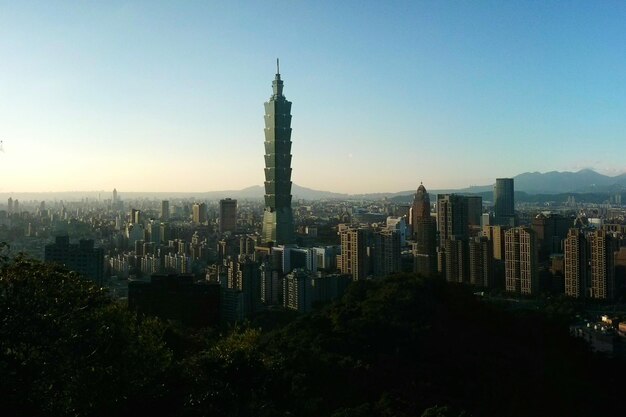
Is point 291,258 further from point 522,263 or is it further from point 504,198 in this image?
point 504,198

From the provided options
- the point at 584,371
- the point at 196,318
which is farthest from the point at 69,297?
the point at 196,318

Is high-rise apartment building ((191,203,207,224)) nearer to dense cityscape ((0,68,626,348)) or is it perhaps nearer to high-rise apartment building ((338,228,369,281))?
dense cityscape ((0,68,626,348))

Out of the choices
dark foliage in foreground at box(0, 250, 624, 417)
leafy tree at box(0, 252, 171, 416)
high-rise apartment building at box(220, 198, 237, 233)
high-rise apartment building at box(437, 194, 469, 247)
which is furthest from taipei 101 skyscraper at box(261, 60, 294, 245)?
leafy tree at box(0, 252, 171, 416)

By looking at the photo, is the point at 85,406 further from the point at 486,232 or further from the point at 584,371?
the point at 486,232

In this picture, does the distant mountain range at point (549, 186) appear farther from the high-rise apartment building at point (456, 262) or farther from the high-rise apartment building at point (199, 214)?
the high-rise apartment building at point (456, 262)

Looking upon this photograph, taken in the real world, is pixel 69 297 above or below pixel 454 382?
above
